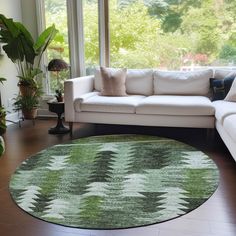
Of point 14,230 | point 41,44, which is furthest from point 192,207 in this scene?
point 41,44

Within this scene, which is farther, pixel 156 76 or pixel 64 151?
pixel 156 76

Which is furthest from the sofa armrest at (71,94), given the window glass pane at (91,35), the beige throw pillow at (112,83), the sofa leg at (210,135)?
the sofa leg at (210,135)

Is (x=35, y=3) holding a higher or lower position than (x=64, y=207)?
higher

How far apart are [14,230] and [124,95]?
8.17ft

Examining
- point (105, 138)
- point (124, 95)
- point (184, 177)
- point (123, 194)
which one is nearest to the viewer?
point (123, 194)

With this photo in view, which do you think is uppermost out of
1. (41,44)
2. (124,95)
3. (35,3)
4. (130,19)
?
(35,3)

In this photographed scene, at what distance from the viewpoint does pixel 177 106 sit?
329 cm

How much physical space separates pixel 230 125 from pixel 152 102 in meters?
1.09

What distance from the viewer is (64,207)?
200 centimetres

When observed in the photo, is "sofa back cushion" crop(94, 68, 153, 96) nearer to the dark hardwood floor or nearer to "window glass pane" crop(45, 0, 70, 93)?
the dark hardwood floor

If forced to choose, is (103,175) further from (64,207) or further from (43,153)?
(43,153)

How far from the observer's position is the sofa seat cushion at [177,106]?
10.6 ft

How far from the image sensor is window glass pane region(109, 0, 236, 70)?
409 cm

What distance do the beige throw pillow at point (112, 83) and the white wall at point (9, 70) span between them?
1476 millimetres
